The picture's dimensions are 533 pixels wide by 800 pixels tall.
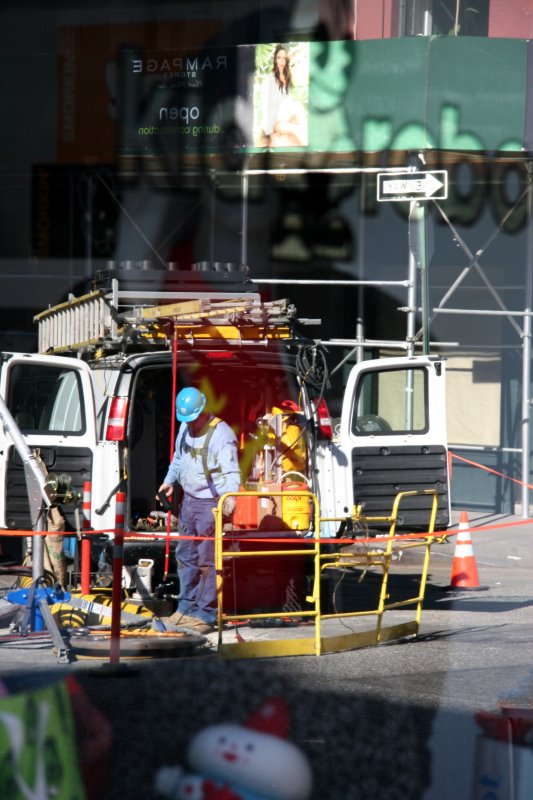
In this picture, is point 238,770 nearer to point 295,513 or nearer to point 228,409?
point 295,513

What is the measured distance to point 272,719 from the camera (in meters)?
6.29

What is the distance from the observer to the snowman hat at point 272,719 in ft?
19.8

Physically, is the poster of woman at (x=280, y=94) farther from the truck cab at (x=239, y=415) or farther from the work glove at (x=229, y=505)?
the work glove at (x=229, y=505)

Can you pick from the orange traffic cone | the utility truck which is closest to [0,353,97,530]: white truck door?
the utility truck

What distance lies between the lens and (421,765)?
5535mm

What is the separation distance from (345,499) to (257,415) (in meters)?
1.27

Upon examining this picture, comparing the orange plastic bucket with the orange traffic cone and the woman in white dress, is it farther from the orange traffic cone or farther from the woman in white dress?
the woman in white dress

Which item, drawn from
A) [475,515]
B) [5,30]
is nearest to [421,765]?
[475,515]

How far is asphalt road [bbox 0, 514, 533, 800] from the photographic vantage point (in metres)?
5.34

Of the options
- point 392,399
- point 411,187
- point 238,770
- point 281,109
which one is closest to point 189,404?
point 411,187

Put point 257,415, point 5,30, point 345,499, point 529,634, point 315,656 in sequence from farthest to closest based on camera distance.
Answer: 1. point 5,30
2. point 257,415
3. point 345,499
4. point 529,634
5. point 315,656

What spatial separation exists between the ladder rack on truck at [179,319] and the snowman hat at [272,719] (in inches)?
121

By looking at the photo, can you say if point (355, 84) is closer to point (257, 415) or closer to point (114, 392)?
point (257, 415)

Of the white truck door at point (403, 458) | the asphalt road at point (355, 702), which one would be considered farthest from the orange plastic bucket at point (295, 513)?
the asphalt road at point (355, 702)
